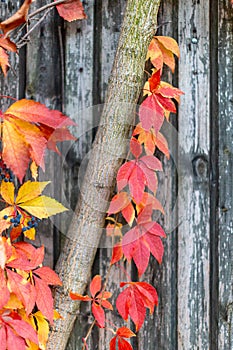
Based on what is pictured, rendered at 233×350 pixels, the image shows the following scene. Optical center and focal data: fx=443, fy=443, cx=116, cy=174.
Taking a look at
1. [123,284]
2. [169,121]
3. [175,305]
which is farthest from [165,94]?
[175,305]

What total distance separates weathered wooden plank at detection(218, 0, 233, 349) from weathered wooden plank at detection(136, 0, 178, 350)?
14 cm

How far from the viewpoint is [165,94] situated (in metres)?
1.05

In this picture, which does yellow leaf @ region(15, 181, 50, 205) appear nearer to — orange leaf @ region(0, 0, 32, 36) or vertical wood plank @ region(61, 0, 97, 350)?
vertical wood plank @ region(61, 0, 97, 350)

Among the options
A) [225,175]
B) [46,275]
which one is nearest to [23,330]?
[46,275]

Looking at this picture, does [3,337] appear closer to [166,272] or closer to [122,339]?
[122,339]

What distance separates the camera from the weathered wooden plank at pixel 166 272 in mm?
1276

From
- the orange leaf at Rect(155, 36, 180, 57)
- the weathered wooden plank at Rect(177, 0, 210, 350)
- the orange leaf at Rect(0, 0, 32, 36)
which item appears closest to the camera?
the orange leaf at Rect(0, 0, 32, 36)

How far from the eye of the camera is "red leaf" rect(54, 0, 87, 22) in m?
1.17

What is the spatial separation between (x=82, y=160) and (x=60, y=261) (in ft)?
0.94

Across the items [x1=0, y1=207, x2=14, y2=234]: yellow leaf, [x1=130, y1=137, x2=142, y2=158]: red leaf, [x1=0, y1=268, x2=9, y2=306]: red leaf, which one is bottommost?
[x1=0, y1=268, x2=9, y2=306]: red leaf

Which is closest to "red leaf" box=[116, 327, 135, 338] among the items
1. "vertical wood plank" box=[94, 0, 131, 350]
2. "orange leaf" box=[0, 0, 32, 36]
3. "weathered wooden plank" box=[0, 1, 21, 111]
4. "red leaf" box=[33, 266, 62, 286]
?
"vertical wood plank" box=[94, 0, 131, 350]

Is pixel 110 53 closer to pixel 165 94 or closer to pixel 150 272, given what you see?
pixel 165 94

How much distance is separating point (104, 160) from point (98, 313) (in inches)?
15.8

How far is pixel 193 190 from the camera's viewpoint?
1290mm
